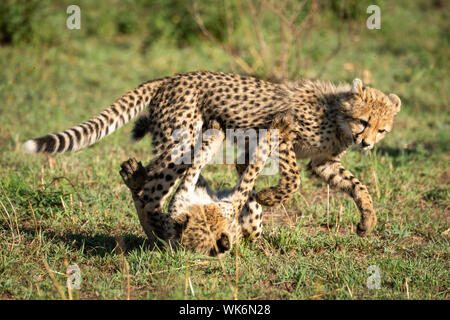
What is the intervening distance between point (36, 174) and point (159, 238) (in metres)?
1.66

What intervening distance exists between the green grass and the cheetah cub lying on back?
13 cm

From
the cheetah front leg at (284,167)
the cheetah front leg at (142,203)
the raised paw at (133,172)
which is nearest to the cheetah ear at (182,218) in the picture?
the cheetah front leg at (142,203)

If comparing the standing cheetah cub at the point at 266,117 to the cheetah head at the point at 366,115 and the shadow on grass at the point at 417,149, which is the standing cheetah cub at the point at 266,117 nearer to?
the cheetah head at the point at 366,115

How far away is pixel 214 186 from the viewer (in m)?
5.03

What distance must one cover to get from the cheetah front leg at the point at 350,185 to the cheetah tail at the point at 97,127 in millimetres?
1347

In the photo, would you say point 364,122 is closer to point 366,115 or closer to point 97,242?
point 366,115

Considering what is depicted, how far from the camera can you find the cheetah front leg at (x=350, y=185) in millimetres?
3816

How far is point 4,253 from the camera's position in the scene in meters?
3.57

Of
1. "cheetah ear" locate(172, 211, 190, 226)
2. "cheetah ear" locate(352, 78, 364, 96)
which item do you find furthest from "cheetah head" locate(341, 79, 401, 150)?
"cheetah ear" locate(172, 211, 190, 226)

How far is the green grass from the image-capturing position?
337 centimetres

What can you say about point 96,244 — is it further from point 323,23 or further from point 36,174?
point 323,23

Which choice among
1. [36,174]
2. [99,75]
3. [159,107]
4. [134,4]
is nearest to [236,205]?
[159,107]

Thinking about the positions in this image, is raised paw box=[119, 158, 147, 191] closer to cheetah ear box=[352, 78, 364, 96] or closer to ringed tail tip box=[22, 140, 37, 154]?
ringed tail tip box=[22, 140, 37, 154]
